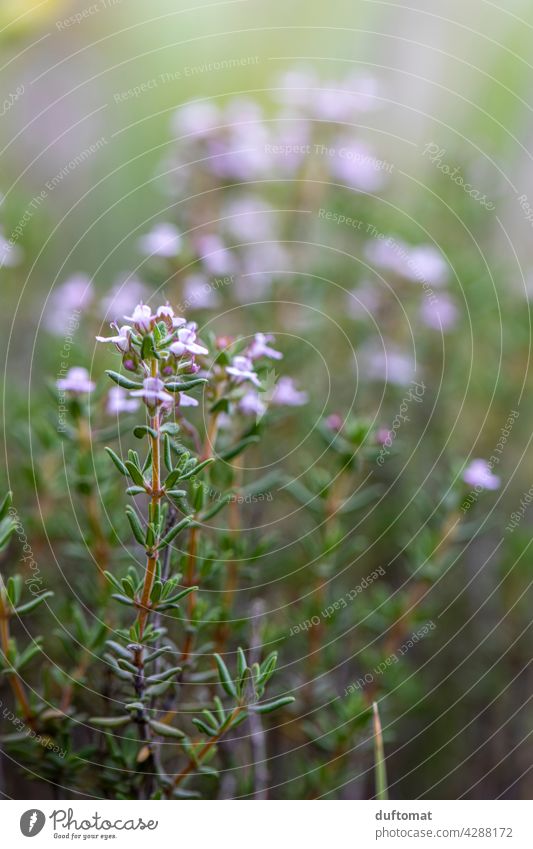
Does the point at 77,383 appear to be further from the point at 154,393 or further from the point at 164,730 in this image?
the point at 164,730

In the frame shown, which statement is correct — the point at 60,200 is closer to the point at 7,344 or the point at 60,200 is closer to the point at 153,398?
the point at 7,344

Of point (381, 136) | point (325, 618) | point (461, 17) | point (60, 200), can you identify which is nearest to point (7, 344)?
point (60, 200)

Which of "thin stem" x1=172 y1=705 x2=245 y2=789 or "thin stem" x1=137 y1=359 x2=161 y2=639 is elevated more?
"thin stem" x1=137 y1=359 x2=161 y2=639

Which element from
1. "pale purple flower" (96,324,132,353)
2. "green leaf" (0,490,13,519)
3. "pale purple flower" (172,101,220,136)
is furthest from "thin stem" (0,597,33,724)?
"pale purple flower" (172,101,220,136)

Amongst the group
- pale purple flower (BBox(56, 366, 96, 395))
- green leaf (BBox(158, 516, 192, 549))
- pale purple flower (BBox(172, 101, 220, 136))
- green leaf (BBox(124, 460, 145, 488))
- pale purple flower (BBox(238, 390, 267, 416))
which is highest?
pale purple flower (BBox(172, 101, 220, 136))

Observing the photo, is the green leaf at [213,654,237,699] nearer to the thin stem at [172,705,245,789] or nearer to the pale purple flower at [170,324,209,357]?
the thin stem at [172,705,245,789]

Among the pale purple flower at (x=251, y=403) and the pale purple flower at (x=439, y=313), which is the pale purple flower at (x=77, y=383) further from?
the pale purple flower at (x=439, y=313)
